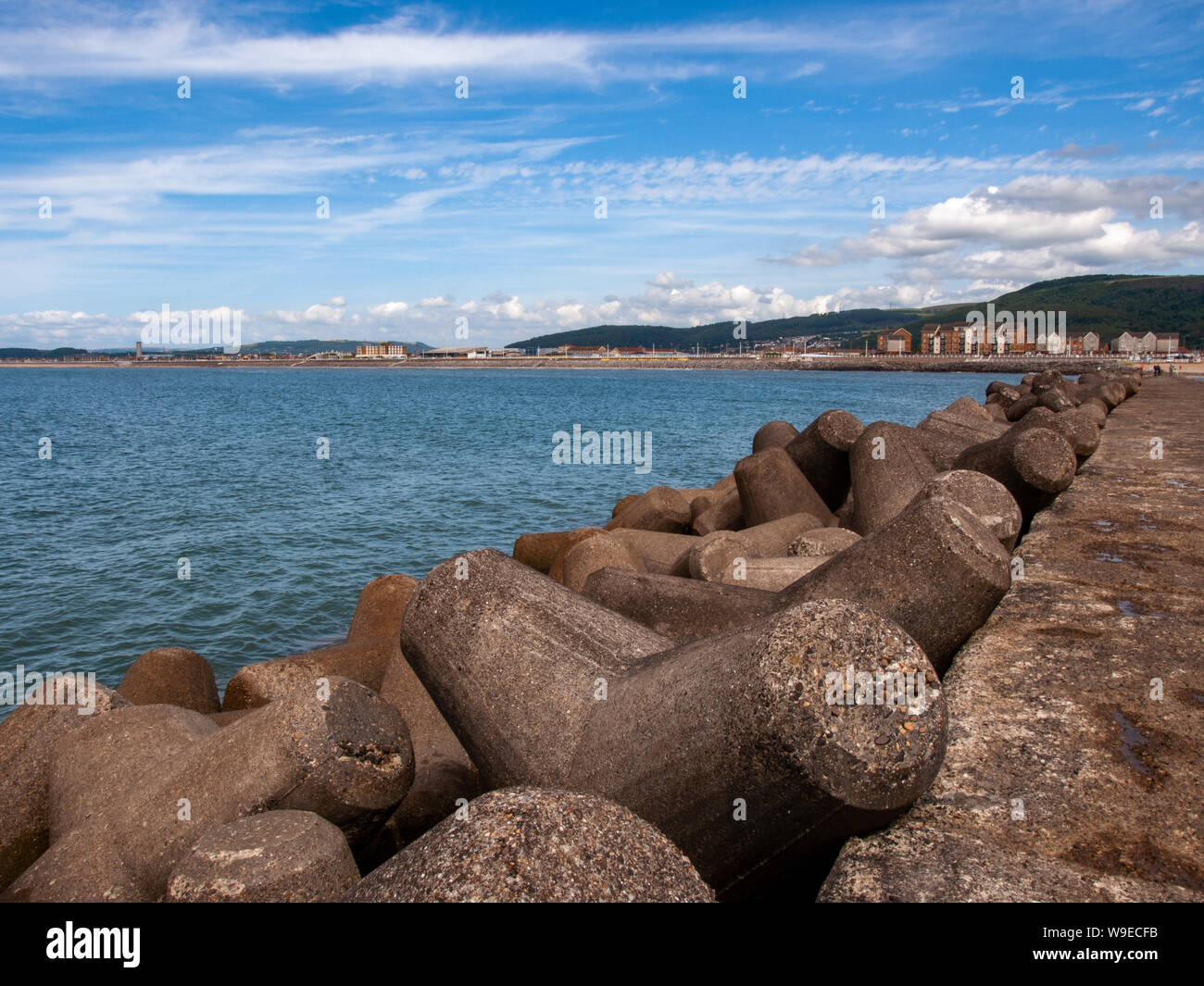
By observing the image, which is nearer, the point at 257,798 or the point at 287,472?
the point at 257,798

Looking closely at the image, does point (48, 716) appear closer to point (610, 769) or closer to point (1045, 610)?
point (610, 769)

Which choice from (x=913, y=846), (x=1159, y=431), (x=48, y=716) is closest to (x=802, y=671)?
(x=913, y=846)

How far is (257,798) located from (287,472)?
842 inches

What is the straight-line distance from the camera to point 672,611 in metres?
4.95

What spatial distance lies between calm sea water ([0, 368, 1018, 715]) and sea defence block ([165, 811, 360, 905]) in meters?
6.58

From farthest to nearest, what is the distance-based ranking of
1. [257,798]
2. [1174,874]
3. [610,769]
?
[257,798] < [610,769] < [1174,874]

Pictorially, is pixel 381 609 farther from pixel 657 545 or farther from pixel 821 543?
pixel 821 543

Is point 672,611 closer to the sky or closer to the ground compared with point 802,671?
closer to the ground

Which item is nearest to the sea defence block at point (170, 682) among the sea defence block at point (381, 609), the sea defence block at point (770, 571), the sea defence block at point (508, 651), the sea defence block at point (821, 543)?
the sea defence block at point (381, 609)

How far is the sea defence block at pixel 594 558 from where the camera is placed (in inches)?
276

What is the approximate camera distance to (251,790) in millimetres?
3441

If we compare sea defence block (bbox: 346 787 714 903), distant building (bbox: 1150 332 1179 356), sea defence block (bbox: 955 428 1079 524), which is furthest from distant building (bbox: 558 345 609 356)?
sea defence block (bbox: 346 787 714 903)

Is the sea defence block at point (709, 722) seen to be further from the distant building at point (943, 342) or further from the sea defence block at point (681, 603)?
the distant building at point (943, 342)

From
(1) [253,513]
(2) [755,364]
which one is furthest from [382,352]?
(1) [253,513]
